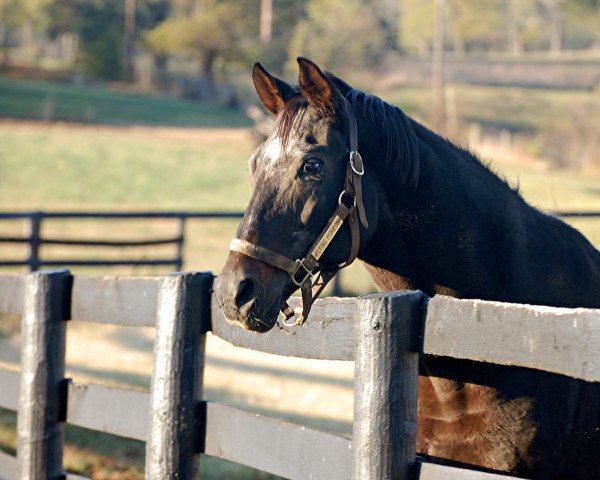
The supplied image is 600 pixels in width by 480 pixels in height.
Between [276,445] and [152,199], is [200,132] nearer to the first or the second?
[152,199]

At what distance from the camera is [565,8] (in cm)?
5469

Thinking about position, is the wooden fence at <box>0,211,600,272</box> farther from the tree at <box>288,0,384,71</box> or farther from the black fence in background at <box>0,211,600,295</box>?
the tree at <box>288,0,384,71</box>

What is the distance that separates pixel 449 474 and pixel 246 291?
819mm

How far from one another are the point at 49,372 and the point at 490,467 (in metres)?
2.02

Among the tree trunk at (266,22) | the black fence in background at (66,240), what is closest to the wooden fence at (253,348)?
the black fence in background at (66,240)

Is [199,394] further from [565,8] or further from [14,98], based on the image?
[565,8]

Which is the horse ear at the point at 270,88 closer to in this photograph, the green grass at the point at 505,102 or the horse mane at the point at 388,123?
the horse mane at the point at 388,123

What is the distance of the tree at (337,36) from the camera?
45.7 metres

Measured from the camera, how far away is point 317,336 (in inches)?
121

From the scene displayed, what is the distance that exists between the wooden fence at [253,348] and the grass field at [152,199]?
1069mm

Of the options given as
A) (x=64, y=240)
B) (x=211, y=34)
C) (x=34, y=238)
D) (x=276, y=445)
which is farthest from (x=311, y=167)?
(x=211, y=34)

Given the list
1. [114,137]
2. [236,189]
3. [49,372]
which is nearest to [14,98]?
[114,137]

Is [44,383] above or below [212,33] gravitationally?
below

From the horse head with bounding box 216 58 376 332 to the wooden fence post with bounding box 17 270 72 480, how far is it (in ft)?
4.63
